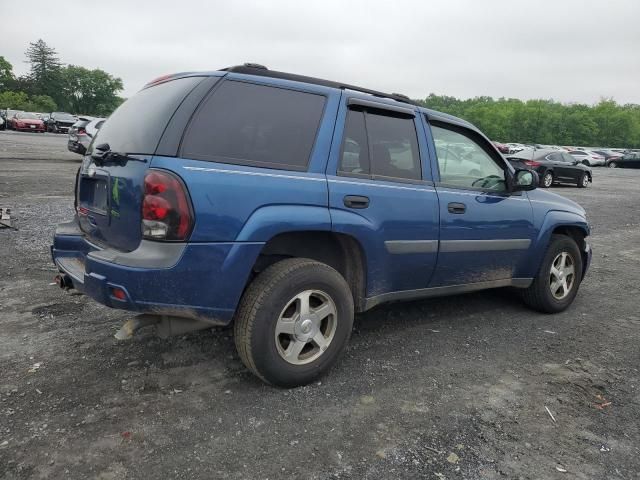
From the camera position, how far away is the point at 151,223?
8.66 feet

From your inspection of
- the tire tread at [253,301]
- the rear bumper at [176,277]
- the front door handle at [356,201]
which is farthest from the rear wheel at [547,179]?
the rear bumper at [176,277]

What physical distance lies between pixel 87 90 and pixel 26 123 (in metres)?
74.7

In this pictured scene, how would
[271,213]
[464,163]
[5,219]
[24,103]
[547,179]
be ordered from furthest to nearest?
[24,103] < [547,179] < [5,219] < [464,163] < [271,213]

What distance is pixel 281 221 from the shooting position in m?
2.85

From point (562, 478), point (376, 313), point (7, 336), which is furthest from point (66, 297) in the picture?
point (562, 478)

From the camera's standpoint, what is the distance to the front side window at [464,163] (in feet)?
12.7

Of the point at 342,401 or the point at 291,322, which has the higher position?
the point at 291,322

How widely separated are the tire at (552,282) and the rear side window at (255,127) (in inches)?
107

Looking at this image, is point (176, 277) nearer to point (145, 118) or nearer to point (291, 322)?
point (291, 322)

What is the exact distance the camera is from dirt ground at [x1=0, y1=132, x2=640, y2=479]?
2.41 meters

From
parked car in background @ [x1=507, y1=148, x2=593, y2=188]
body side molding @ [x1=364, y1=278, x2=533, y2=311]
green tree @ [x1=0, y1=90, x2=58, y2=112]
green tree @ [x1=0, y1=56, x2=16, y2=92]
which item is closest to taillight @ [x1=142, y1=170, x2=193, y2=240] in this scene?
body side molding @ [x1=364, y1=278, x2=533, y2=311]

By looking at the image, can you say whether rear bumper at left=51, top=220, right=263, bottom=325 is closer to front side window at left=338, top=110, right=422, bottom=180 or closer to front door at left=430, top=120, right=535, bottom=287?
front side window at left=338, top=110, right=422, bottom=180

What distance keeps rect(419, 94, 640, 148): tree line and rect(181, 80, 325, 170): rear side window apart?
10000 centimetres

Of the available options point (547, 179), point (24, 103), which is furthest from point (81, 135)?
point (24, 103)
